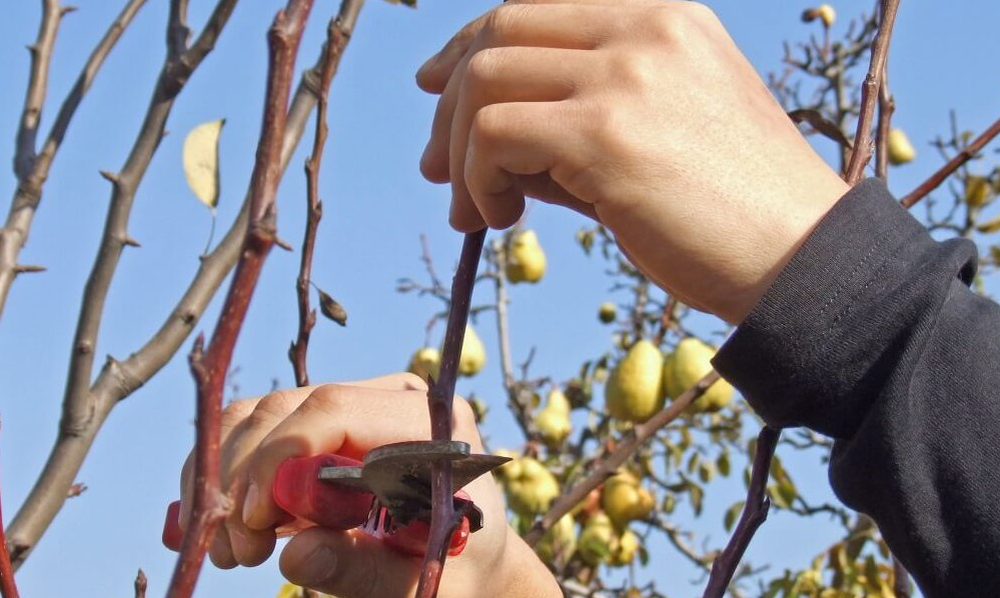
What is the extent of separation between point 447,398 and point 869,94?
51 cm

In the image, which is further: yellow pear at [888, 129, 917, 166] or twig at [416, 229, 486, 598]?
yellow pear at [888, 129, 917, 166]

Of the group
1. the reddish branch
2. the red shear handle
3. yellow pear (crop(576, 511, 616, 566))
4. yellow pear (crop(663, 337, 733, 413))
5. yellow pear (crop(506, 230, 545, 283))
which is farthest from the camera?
yellow pear (crop(506, 230, 545, 283))

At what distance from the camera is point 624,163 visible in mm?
782

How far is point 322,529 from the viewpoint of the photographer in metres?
0.89

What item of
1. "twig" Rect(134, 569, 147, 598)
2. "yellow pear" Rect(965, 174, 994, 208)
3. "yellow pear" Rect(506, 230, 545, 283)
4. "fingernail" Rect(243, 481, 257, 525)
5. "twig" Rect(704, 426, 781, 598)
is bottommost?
"twig" Rect(134, 569, 147, 598)

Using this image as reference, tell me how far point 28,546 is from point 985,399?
1.25 m

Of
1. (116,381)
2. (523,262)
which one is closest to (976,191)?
(523,262)

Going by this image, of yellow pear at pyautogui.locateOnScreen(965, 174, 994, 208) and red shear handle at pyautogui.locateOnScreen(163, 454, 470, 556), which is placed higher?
yellow pear at pyautogui.locateOnScreen(965, 174, 994, 208)

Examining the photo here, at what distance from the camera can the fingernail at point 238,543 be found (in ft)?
3.07

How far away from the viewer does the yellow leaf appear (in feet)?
2.93

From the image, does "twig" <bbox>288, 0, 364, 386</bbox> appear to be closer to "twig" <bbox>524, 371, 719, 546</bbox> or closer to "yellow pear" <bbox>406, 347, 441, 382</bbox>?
"twig" <bbox>524, 371, 719, 546</bbox>

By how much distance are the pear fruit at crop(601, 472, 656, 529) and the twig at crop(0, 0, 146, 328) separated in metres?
2.30

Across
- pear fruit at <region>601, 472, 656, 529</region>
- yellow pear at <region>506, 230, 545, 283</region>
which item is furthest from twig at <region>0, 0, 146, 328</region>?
yellow pear at <region>506, 230, 545, 283</region>

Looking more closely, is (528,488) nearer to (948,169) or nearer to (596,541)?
(596,541)
